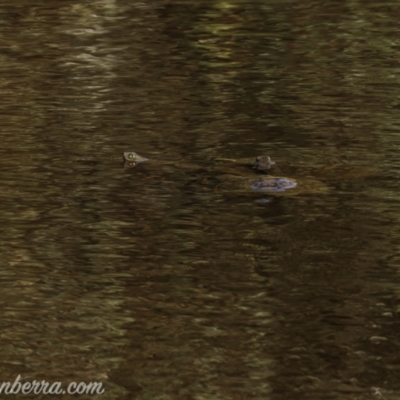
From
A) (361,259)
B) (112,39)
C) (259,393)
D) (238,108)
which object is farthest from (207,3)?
(259,393)

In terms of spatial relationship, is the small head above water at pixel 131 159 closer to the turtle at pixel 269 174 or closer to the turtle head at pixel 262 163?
the turtle at pixel 269 174

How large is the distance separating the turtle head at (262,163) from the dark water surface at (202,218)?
0.09 metres

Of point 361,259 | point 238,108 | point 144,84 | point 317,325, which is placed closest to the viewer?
point 317,325

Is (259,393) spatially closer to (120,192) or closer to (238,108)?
(120,192)

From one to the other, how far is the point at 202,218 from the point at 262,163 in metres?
1.29

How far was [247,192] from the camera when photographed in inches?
336

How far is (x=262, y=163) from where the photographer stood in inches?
Answer: 357

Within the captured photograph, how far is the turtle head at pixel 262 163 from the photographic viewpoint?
357 inches

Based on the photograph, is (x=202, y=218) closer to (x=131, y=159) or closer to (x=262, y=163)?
(x=262, y=163)

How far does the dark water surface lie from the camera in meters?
5.80

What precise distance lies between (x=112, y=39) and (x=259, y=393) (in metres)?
9.48

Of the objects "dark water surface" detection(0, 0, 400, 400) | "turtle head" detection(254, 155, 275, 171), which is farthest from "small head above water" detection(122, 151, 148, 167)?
"turtle head" detection(254, 155, 275, 171)

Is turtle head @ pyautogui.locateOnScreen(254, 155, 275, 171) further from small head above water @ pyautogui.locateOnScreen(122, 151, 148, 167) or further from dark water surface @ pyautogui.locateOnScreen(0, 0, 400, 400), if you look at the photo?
small head above water @ pyautogui.locateOnScreen(122, 151, 148, 167)

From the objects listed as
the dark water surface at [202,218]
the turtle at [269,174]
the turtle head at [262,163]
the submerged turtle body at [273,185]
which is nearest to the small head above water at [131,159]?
the turtle at [269,174]
